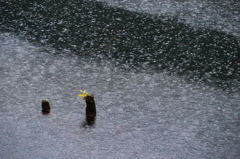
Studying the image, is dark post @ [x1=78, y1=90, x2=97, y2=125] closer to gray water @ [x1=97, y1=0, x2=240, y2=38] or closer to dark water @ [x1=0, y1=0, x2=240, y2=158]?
dark water @ [x1=0, y1=0, x2=240, y2=158]

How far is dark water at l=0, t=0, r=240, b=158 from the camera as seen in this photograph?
7.45 metres

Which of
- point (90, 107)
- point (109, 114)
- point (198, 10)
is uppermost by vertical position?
point (198, 10)

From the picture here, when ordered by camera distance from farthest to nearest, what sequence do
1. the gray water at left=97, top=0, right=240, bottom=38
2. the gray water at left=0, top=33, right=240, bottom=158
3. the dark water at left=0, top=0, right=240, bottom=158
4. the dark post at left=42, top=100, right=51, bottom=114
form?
the gray water at left=97, top=0, right=240, bottom=38, the dark post at left=42, top=100, right=51, bottom=114, the dark water at left=0, top=0, right=240, bottom=158, the gray water at left=0, top=33, right=240, bottom=158

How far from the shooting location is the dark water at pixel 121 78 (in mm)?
7449

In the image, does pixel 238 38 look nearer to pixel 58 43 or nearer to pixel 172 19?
pixel 172 19

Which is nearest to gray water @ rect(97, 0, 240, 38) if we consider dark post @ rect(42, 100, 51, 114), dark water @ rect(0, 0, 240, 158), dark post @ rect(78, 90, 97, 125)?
dark water @ rect(0, 0, 240, 158)

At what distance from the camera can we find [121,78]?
1034cm

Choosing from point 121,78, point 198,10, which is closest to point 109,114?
point 121,78

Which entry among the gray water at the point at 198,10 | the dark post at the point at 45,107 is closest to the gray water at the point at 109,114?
the dark post at the point at 45,107

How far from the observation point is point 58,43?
12531 mm

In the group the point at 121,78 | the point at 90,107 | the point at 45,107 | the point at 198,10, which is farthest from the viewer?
the point at 198,10

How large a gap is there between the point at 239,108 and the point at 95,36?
19.9ft

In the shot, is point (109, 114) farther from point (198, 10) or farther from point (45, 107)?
point (198, 10)

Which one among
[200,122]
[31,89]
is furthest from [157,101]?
[31,89]
